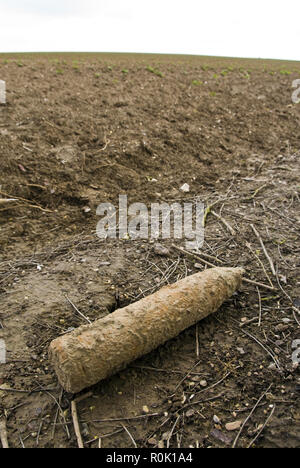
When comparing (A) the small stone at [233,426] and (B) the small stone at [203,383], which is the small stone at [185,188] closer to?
(B) the small stone at [203,383]

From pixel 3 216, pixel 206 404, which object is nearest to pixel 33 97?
pixel 3 216

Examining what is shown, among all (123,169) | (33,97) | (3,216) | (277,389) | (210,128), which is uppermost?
(33,97)

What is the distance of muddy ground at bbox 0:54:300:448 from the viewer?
198 centimetres

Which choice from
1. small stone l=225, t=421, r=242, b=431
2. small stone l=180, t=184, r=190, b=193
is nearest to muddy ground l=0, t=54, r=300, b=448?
small stone l=225, t=421, r=242, b=431

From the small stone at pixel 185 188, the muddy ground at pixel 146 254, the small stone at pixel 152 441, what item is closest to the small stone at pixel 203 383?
the muddy ground at pixel 146 254

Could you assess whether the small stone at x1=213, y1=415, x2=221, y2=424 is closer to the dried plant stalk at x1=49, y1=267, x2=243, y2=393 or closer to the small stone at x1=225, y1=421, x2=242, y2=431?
the small stone at x1=225, y1=421, x2=242, y2=431

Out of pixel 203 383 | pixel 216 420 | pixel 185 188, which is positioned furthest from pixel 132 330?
pixel 185 188

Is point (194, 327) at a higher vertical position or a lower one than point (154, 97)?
lower

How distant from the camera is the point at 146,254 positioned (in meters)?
3.26

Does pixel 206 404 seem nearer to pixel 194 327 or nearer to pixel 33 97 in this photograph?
pixel 194 327

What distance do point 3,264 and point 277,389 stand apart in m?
2.53

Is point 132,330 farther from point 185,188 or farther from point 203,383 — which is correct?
point 185,188

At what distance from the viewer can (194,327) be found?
253 centimetres

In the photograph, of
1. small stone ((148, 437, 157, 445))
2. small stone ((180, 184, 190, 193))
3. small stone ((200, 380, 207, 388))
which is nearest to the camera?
small stone ((148, 437, 157, 445))
